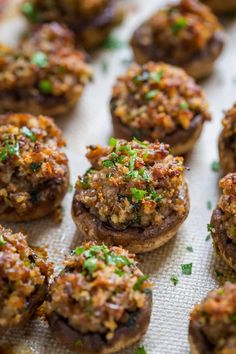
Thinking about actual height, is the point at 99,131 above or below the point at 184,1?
below

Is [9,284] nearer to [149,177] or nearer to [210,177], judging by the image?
[149,177]

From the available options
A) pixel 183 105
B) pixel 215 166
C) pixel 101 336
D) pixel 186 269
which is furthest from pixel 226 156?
pixel 101 336

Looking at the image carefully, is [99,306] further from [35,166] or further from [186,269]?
[35,166]

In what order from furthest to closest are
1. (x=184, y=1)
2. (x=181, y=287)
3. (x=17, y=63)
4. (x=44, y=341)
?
(x=184, y=1) → (x=17, y=63) → (x=181, y=287) → (x=44, y=341)

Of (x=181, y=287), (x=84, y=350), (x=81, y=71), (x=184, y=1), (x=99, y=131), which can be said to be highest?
(x=184, y=1)

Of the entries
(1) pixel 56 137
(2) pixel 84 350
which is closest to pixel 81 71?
(1) pixel 56 137

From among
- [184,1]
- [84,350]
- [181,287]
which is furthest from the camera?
[184,1]
